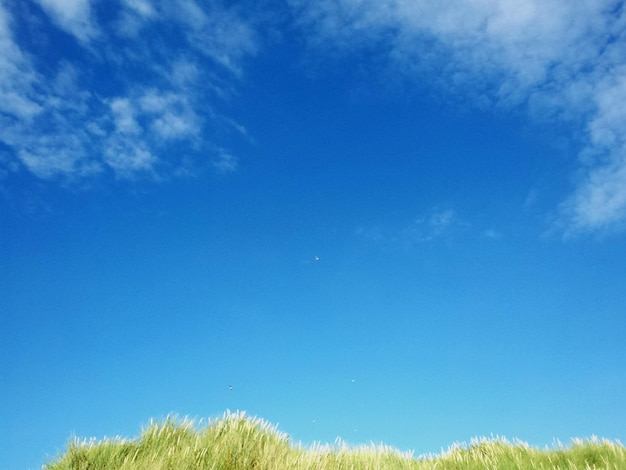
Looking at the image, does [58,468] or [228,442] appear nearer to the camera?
[58,468]

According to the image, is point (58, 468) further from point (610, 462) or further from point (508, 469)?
point (610, 462)

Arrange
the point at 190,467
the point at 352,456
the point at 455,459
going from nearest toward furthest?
the point at 190,467
the point at 352,456
the point at 455,459

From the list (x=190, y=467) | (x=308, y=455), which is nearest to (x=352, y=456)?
(x=308, y=455)

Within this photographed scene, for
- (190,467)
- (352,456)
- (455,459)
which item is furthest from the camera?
(455,459)

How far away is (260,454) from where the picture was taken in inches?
269

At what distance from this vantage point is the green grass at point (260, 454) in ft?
A: 20.3

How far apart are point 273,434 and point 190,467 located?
259cm

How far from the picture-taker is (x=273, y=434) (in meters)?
8.27

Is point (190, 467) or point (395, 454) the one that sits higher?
point (395, 454)

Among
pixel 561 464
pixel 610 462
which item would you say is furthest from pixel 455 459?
pixel 610 462

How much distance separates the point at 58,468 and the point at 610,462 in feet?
28.1

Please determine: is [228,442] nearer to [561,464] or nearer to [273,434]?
[273,434]

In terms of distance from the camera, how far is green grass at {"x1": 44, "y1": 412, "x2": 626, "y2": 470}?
6.18m

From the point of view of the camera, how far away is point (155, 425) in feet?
24.3
